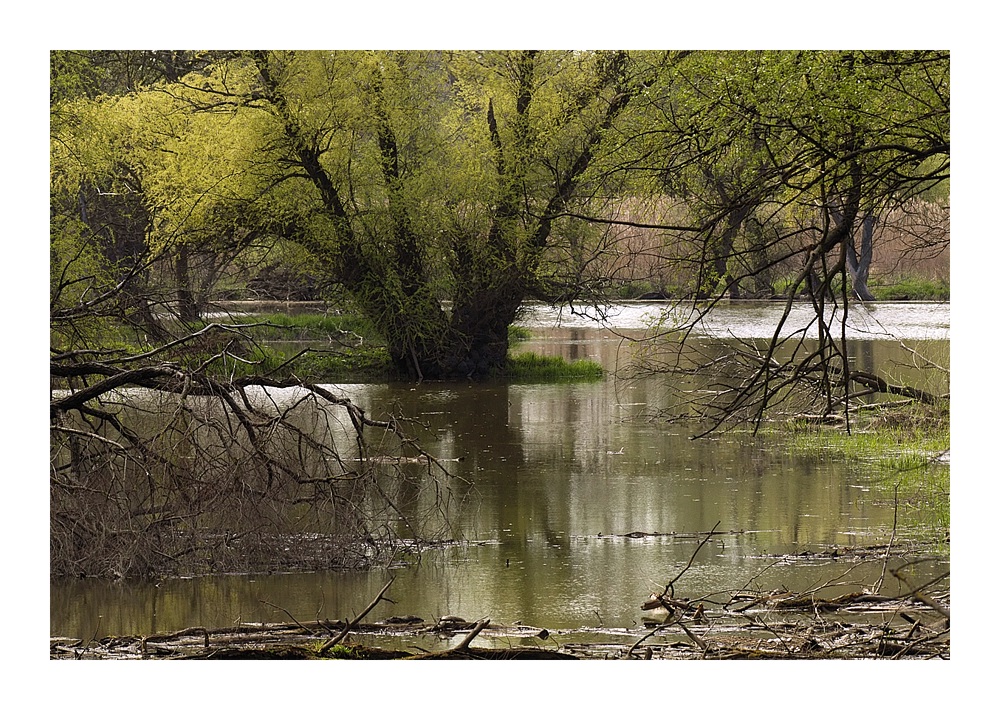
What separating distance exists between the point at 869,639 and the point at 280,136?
222 inches

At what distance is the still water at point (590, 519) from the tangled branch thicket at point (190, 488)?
0.39 ft

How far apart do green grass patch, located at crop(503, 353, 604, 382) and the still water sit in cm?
56

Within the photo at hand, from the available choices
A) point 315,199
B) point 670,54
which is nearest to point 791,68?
point 670,54

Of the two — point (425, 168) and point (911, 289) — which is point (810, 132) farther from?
point (425, 168)

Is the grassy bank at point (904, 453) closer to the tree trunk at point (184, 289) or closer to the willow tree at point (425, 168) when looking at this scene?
the willow tree at point (425, 168)

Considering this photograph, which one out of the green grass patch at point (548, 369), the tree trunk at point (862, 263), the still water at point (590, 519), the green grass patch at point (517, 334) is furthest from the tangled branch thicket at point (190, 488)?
the green grass patch at point (548, 369)

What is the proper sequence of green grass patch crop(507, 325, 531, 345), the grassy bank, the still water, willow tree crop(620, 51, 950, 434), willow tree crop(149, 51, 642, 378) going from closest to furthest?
willow tree crop(620, 51, 950, 434) < the still water < the grassy bank < willow tree crop(149, 51, 642, 378) < green grass patch crop(507, 325, 531, 345)

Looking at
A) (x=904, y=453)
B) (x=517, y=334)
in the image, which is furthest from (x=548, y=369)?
(x=904, y=453)

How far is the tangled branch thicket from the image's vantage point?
15.5ft

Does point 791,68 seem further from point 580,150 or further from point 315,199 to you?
point 315,199

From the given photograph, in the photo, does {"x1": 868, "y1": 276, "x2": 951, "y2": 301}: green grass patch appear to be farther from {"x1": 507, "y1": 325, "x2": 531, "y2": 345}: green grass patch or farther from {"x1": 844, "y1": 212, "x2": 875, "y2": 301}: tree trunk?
{"x1": 507, "y1": 325, "x2": 531, "y2": 345}: green grass patch

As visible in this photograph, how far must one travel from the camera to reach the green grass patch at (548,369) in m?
10.2

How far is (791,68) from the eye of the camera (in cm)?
450

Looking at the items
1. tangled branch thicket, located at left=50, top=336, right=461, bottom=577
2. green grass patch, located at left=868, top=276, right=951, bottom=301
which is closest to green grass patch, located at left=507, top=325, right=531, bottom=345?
green grass patch, located at left=868, top=276, right=951, bottom=301
